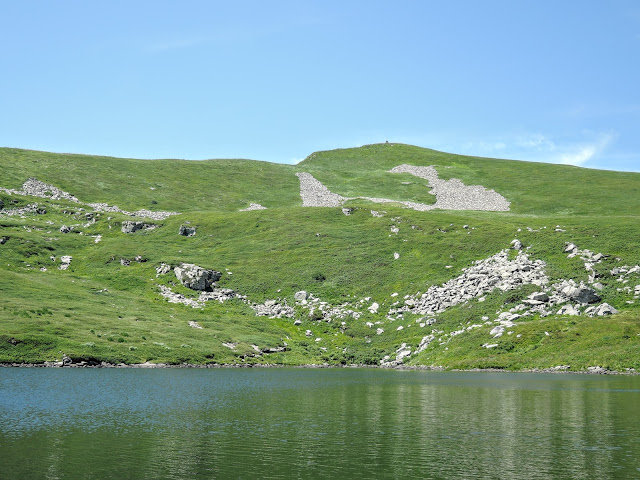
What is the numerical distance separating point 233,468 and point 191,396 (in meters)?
25.1

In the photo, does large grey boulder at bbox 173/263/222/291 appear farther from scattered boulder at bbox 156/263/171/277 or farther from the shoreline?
the shoreline

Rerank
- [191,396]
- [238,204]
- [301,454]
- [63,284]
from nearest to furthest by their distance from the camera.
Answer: [301,454], [191,396], [63,284], [238,204]

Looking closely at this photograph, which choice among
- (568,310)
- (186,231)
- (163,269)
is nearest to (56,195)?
(186,231)

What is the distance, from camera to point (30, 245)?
4968 inches

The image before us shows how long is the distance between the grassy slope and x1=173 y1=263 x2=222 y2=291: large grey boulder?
9.14ft

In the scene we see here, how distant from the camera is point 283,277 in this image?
121 m

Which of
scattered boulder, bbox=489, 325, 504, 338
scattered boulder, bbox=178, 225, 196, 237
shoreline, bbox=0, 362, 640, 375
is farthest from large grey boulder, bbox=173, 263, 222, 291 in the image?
scattered boulder, bbox=489, 325, 504, 338

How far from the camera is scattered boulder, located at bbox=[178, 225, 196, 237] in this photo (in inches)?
5866

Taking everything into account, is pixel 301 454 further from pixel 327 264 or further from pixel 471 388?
pixel 327 264

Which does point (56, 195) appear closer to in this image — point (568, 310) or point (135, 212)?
point (135, 212)

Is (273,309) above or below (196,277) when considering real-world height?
below

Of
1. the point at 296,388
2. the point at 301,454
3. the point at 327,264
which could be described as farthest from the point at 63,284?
the point at 301,454

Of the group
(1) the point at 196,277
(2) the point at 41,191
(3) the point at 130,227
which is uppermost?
(2) the point at 41,191

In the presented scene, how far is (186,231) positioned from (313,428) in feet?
390
